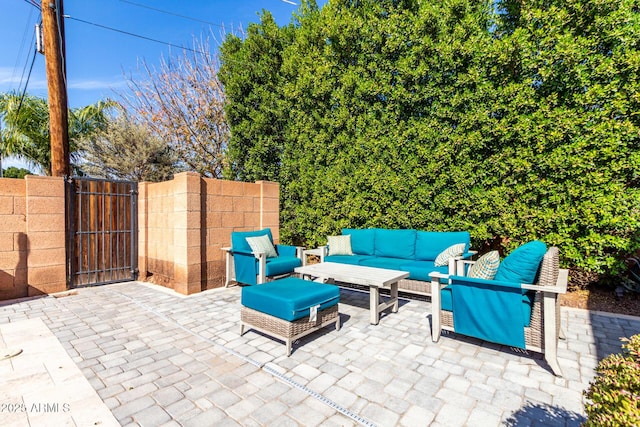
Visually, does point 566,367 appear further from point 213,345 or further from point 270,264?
point 270,264

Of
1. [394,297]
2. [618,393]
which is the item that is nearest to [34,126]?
[394,297]

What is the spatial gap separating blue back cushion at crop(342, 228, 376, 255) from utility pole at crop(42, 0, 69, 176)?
18.1ft

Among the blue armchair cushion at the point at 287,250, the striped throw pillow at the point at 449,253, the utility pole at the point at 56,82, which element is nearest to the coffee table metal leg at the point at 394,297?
the striped throw pillow at the point at 449,253

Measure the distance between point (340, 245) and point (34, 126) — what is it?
479 inches

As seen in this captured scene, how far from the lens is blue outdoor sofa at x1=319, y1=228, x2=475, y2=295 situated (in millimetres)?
4562

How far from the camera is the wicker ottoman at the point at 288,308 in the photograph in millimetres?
2990

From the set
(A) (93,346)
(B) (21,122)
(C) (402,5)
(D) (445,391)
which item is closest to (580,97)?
(C) (402,5)

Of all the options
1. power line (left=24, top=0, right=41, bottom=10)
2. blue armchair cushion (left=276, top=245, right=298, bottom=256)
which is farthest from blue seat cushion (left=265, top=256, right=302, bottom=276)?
power line (left=24, top=0, right=41, bottom=10)

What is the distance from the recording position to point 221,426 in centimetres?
197

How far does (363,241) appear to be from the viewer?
587 cm

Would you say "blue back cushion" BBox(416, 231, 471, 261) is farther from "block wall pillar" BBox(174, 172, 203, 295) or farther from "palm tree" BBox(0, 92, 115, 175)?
"palm tree" BBox(0, 92, 115, 175)

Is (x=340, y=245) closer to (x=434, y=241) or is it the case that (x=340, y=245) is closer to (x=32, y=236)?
(x=434, y=241)

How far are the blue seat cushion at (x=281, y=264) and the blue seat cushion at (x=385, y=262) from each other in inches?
47.6

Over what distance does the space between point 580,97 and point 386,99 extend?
111 inches
